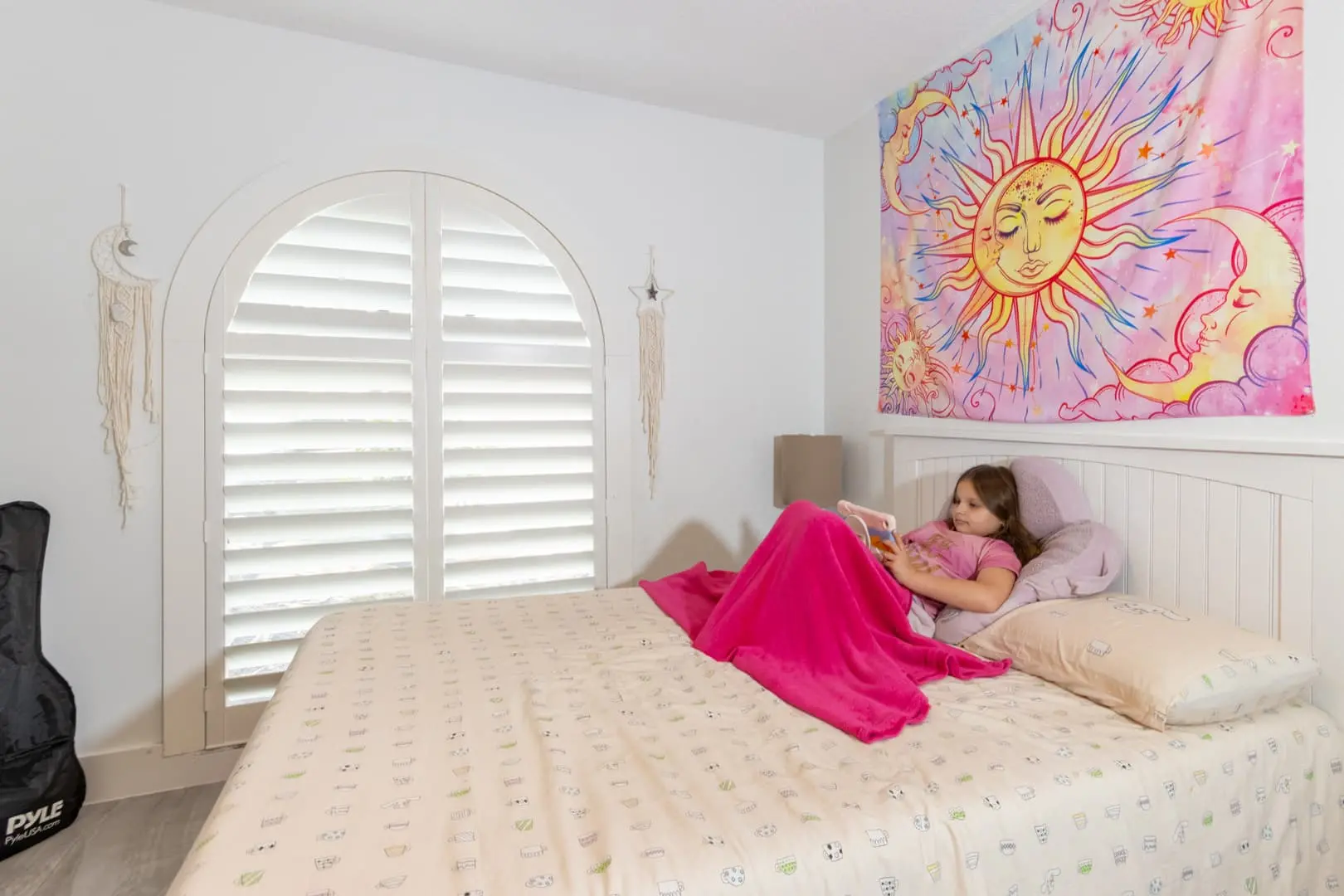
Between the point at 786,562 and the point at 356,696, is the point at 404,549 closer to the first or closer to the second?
the point at 356,696

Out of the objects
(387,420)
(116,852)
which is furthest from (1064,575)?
(116,852)

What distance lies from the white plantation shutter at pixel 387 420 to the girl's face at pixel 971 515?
1338 millimetres

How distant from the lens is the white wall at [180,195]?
2.08 metres

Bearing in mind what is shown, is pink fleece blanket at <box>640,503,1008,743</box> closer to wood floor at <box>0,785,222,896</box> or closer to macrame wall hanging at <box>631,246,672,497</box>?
macrame wall hanging at <box>631,246,672,497</box>

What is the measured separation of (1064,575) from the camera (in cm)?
174

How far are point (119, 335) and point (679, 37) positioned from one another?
2.08m

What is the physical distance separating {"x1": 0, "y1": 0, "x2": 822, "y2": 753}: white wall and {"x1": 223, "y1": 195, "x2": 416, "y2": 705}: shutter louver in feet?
0.77

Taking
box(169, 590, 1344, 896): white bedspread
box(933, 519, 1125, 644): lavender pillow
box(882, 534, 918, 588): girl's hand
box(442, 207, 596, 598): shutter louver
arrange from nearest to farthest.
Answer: box(169, 590, 1344, 896): white bedspread < box(933, 519, 1125, 644): lavender pillow < box(882, 534, 918, 588): girl's hand < box(442, 207, 596, 598): shutter louver

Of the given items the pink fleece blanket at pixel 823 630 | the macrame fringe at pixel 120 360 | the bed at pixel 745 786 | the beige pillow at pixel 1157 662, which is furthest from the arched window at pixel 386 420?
the beige pillow at pixel 1157 662

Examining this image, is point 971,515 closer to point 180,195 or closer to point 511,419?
point 511,419

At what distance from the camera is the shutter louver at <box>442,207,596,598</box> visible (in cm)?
252

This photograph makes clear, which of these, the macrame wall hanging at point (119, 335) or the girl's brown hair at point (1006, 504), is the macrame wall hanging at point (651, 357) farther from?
the macrame wall hanging at point (119, 335)

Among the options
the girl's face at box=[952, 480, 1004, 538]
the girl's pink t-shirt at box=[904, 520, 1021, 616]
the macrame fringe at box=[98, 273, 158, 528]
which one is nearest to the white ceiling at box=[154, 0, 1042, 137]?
the macrame fringe at box=[98, 273, 158, 528]

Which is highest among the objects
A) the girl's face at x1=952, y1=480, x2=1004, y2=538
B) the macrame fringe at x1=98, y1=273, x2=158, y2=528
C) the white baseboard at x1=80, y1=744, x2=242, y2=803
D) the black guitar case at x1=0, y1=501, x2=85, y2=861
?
the macrame fringe at x1=98, y1=273, x2=158, y2=528
